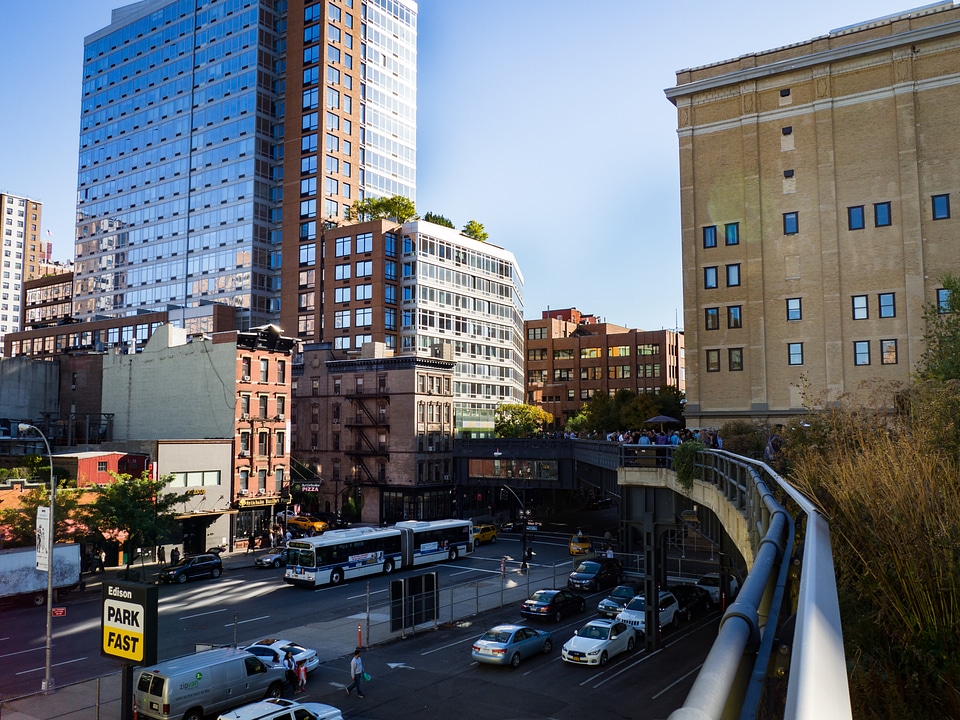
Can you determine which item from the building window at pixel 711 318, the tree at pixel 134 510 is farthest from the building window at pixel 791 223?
the tree at pixel 134 510

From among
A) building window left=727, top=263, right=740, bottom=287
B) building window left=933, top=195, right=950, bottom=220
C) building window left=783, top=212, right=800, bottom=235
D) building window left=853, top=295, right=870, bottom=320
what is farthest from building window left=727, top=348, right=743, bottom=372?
building window left=933, top=195, right=950, bottom=220

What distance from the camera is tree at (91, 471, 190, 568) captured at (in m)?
45.8

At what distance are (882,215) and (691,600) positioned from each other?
3219cm

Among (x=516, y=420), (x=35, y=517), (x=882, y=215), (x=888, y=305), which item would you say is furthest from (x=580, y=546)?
(x=516, y=420)

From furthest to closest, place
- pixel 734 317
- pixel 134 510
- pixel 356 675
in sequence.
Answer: pixel 734 317 → pixel 134 510 → pixel 356 675

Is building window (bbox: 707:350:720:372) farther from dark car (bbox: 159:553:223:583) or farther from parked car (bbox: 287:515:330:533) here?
dark car (bbox: 159:553:223:583)

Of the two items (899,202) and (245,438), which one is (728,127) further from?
(245,438)

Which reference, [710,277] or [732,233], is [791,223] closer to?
[732,233]

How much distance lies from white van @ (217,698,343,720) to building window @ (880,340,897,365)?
46.1 meters

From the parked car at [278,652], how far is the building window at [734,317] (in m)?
41.9

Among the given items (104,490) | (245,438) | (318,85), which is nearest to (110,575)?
(104,490)

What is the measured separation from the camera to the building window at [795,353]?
5584 centimetres

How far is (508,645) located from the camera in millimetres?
30000

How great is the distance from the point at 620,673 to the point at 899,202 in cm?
4130
